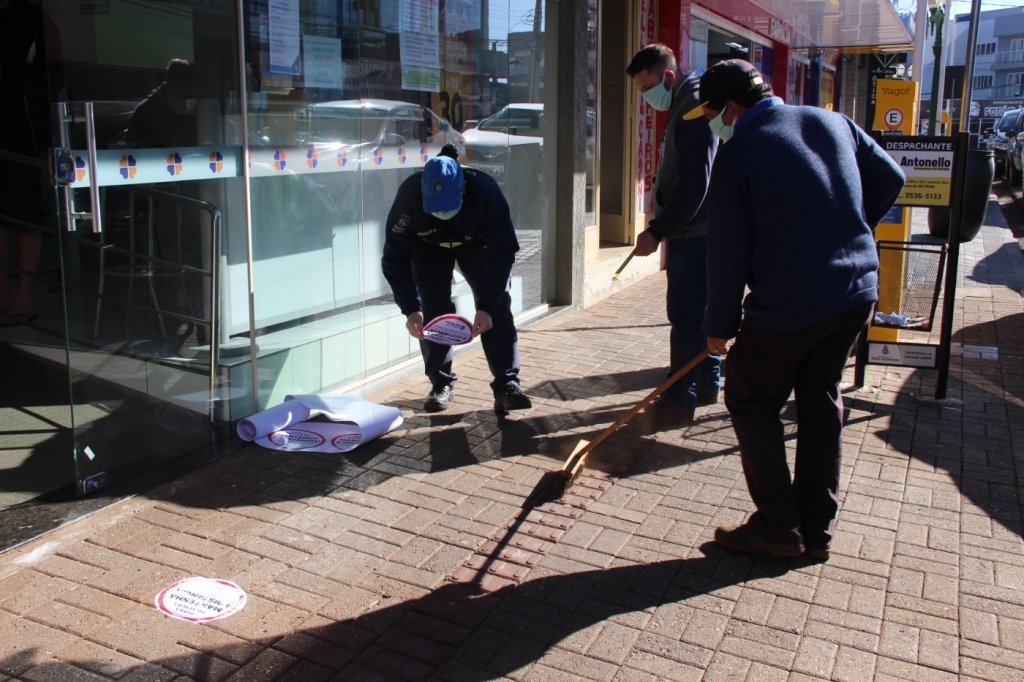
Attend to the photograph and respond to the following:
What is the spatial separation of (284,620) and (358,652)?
335 mm

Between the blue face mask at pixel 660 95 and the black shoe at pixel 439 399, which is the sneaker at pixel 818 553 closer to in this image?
the black shoe at pixel 439 399

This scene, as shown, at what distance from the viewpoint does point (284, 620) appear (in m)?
3.35

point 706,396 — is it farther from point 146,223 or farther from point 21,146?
point 21,146

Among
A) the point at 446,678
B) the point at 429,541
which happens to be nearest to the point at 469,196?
the point at 429,541

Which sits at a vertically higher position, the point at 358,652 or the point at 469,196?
the point at 469,196

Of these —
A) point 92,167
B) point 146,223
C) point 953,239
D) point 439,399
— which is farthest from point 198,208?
point 953,239

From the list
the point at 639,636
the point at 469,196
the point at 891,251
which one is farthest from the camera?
the point at 891,251

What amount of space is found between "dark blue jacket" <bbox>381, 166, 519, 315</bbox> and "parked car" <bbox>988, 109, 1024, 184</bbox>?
2232cm

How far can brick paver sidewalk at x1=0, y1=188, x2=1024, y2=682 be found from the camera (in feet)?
10.3

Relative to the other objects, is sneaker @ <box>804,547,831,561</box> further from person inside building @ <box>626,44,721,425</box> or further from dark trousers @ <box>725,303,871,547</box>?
person inside building @ <box>626,44,721,425</box>

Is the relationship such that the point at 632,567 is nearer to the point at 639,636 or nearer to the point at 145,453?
the point at 639,636

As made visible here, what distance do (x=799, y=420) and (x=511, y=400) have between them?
203 cm

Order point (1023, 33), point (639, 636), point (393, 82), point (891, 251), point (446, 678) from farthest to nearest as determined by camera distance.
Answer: point (1023, 33)
point (891, 251)
point (393, 82)
point (639, 636)
point (446, 678)

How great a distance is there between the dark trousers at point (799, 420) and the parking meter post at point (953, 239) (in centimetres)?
238
